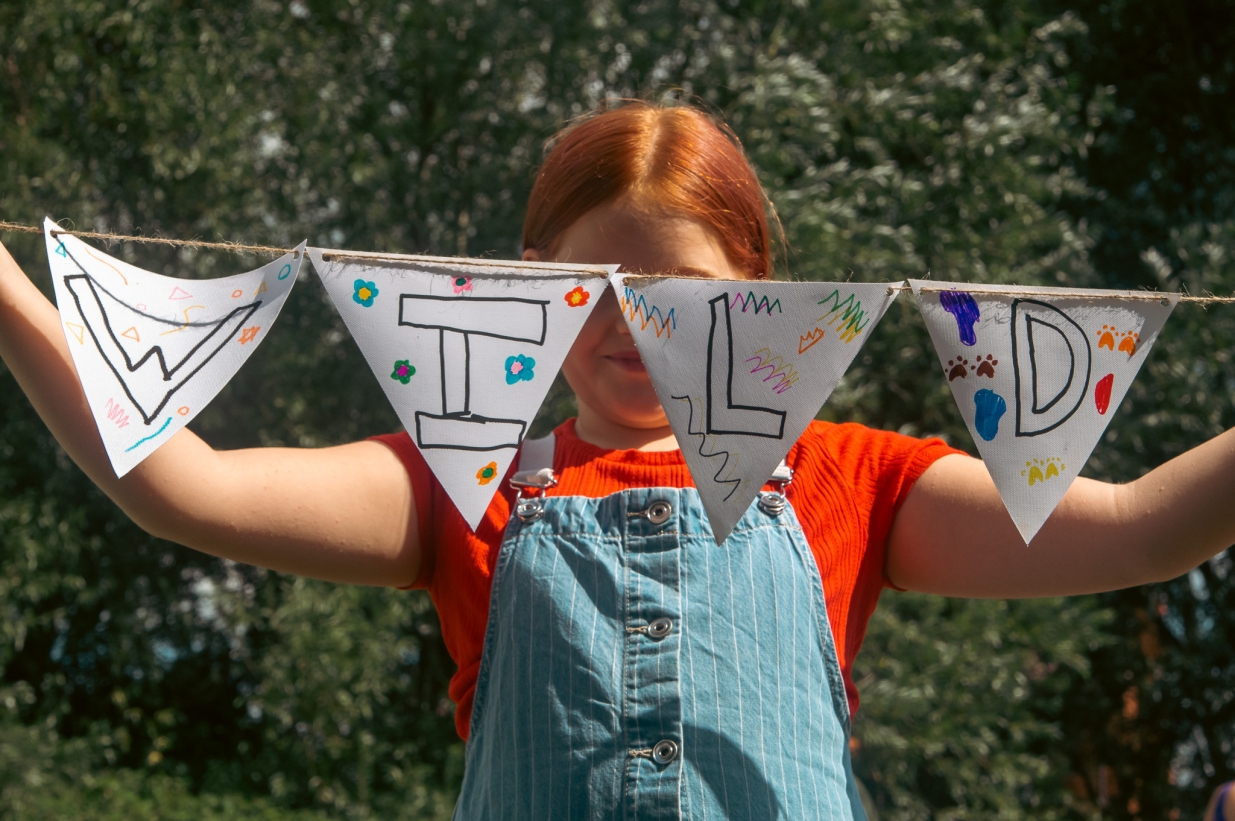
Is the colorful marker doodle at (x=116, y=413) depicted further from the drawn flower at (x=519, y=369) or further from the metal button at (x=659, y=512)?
the metal button at (x=659, y=512)

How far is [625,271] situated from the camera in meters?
1.37

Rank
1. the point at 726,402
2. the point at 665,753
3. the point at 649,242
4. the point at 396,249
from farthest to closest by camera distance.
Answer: the point at 396,249, the point at 649,242, the point at 726,402, the point at 665,753

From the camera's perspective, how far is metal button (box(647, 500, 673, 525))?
133 centimetres

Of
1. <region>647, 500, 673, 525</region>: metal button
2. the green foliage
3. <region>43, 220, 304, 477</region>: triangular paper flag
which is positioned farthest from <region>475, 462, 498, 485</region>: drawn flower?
the green foliage

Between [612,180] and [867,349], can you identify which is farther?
[867,349]

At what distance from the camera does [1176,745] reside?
178 inches

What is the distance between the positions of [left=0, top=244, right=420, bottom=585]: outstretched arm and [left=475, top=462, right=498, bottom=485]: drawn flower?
0.16 m

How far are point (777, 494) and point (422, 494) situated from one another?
0.46m

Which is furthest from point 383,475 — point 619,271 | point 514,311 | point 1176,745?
point 1176,745

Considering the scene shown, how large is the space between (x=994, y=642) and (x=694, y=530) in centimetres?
287

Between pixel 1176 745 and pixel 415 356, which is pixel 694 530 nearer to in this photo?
pixel 415 356

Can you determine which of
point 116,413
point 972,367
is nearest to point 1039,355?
point 972,367

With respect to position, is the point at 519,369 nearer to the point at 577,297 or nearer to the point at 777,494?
the point at 577,297

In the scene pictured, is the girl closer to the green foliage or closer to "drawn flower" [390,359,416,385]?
"drawn flower" [390,359,416,385]
